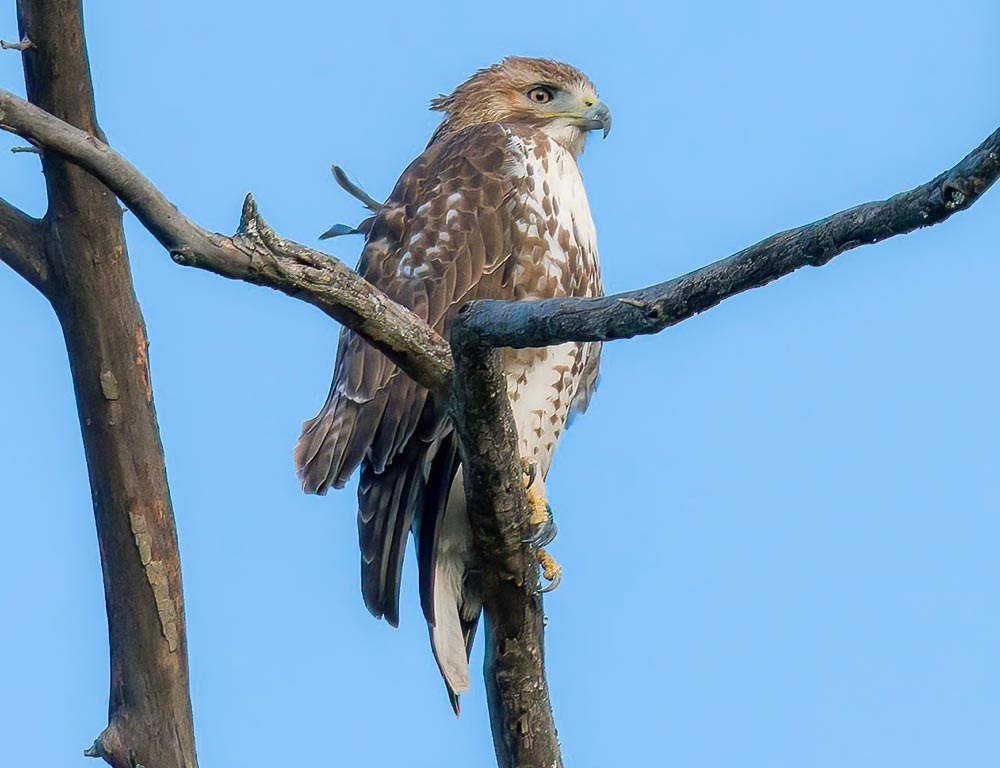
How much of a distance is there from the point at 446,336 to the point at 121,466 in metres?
1.46

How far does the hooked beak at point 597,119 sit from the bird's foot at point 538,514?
1.80 metres

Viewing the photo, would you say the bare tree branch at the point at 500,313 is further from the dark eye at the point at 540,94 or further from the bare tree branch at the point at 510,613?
the dark eye at the point at 540,94

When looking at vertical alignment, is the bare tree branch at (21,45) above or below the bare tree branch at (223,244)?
above

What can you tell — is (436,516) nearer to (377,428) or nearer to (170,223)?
(377,428)

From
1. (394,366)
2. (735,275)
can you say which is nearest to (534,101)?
(394,366)

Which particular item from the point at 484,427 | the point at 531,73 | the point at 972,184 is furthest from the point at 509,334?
the point at 531,73

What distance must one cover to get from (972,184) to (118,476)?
2745mm

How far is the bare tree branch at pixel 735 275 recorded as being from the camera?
2.97 meters

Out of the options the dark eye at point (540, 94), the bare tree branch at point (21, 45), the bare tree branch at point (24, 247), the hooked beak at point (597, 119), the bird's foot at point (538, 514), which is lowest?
the bird's foot at point (538, 514)

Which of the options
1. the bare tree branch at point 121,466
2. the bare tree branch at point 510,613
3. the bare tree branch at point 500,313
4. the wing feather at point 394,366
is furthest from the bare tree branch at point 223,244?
the wing feather at point 394,366

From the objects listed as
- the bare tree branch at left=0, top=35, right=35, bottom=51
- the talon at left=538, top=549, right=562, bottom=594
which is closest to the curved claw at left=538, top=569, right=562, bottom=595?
the talon at left=538, top=549, right=562, bottom=594

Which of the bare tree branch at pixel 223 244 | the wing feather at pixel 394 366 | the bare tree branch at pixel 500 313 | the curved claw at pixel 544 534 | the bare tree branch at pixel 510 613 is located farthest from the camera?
the wing feather at pixel 394 366

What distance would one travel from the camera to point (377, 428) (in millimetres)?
5500

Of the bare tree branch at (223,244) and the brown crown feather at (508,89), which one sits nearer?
the bare tree branch at (223,244)
